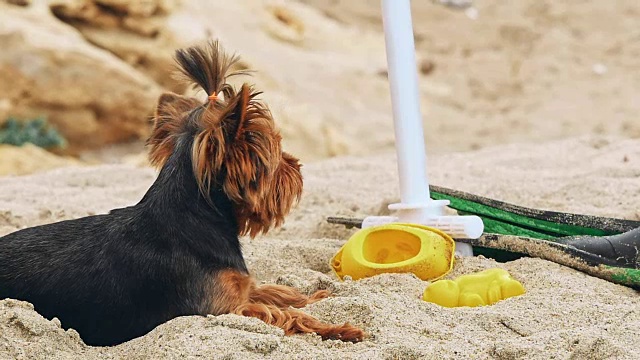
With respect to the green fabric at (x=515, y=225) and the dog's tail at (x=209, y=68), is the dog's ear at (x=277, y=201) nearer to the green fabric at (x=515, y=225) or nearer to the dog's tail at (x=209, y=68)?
the dog's tail at (x=209, y=68)

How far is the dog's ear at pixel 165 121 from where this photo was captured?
3.63m

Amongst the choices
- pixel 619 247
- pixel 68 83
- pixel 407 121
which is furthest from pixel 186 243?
pixel 68 83

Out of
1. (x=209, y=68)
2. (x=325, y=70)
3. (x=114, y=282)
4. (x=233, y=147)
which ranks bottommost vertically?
(x=114, y=282)

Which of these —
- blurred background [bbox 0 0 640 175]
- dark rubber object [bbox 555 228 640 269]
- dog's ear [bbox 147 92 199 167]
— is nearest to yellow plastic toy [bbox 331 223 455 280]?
dark rubber object [bbox 555 228 640 269]

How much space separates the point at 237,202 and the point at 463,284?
3.15ft

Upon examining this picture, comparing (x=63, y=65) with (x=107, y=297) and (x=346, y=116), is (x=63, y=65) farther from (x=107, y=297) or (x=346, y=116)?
(x=107, y=297)

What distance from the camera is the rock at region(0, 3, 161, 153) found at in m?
9.23

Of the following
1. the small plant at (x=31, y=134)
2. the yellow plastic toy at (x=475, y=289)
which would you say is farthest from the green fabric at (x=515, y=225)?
the small plant at (x=31, y=134)

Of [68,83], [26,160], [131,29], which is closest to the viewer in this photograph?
[26,160]

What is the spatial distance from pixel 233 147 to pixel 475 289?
3.68 feet

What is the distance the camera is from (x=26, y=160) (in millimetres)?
8789

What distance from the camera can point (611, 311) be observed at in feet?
11.1

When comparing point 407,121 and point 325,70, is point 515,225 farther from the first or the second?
point 325,70

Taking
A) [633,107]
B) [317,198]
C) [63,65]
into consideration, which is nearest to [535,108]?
[633,107]
